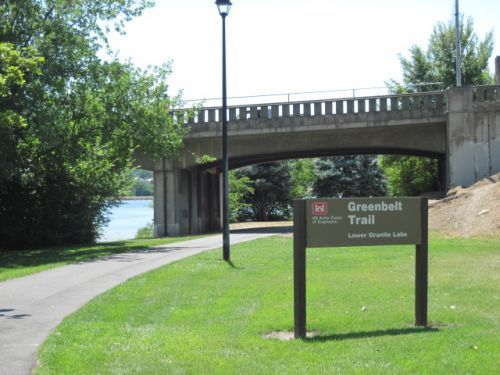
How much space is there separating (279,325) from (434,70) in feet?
146

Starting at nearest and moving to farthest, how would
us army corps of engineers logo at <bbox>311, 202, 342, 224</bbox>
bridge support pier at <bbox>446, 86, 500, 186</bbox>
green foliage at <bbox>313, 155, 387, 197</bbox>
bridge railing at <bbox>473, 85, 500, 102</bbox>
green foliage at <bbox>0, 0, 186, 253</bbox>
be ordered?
us army corps of engineers logo at <bbox>311, 202, 342, 224</bbox>
green foliage at <bbox>0, 0, 186, 253</bbox>
bridge support pier at <bbox>446, 86, 500, 186</bbox>
bridge railing at <bbox>473, 85, 500, 102</bbox>
green foliage at <bbox>313, 155, 387, 197</bbox>

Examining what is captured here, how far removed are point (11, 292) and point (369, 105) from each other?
25.3m

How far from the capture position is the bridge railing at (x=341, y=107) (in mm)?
34500

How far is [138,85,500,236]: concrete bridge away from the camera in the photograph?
110 ft

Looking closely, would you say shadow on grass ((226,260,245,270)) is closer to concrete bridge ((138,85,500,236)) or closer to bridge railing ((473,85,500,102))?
concrete bridge ((138,85,500,236))

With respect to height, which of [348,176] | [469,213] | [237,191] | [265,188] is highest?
[348,176]

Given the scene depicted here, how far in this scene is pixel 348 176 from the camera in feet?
189

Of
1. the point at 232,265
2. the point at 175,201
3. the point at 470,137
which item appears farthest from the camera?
the point at 175,201

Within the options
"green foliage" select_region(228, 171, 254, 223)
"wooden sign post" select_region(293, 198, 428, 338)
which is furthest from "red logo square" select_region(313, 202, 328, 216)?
"green foliage" select_region(228, 171, 254, 223)

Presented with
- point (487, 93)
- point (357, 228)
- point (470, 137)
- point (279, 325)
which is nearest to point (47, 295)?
point (279, 325)

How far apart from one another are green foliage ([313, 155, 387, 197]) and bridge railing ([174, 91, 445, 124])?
2180 cm

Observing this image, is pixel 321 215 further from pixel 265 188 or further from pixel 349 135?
pixel 265 188

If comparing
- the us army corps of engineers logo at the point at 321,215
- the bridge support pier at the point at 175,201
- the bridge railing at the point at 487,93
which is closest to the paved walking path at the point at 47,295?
the us army corps of engineers logo at the point at 321,215

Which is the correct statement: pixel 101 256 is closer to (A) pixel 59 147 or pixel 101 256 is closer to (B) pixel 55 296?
(A) pixel 59 147
